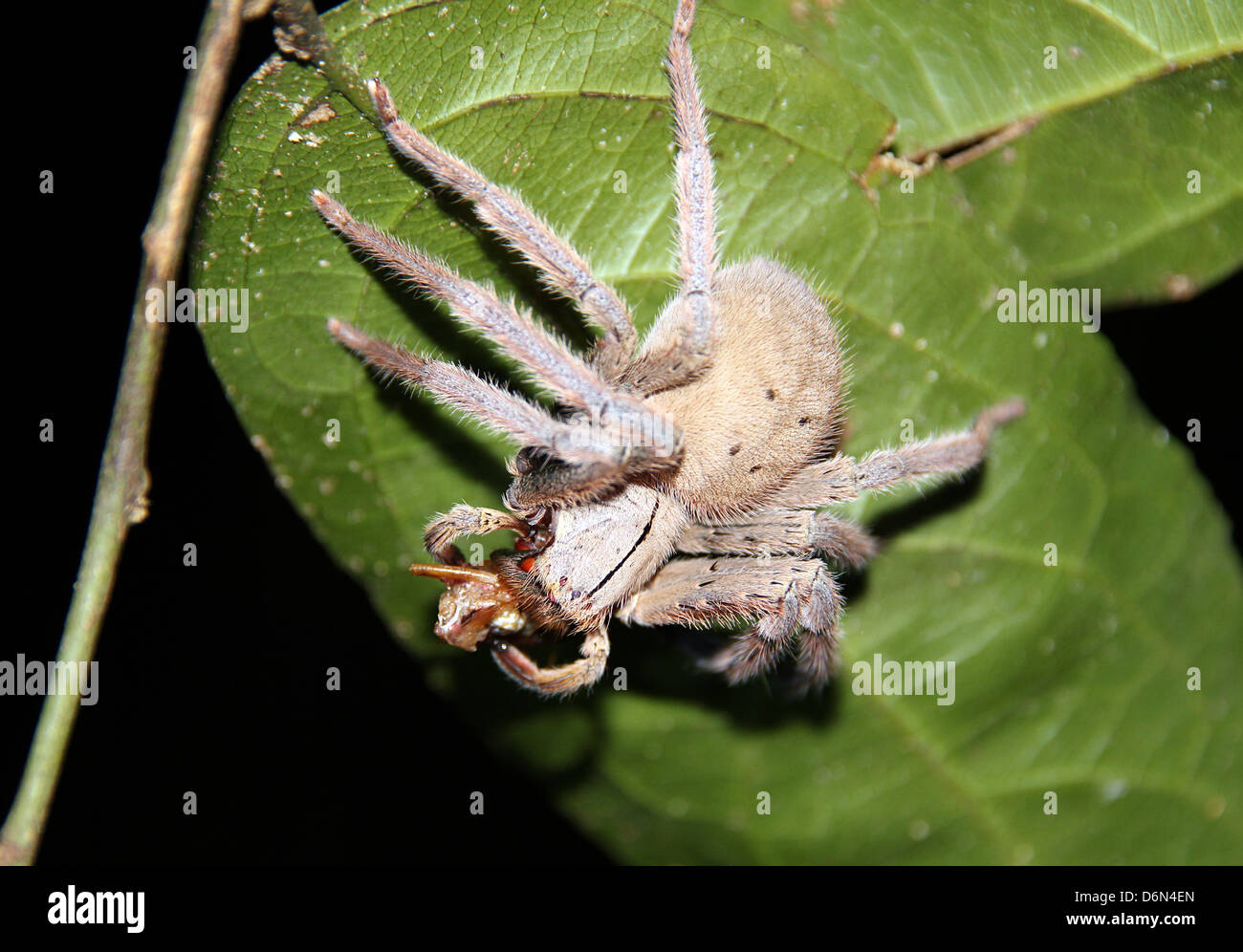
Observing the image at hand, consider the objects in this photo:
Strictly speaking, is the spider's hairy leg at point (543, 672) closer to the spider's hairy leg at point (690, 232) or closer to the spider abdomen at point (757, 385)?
the spider abdomen at point (757, 385)

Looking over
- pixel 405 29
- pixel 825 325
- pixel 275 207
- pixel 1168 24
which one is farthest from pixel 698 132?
pixel 1168 24

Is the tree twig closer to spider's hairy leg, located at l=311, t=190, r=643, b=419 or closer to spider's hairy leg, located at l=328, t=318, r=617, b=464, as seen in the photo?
spider's hairy leg, located at l=311, t=190, r=643, b=419

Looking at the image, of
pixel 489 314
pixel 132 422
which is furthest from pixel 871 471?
pixel 132 422

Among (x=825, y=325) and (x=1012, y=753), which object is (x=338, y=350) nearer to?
(x=825, y=325)

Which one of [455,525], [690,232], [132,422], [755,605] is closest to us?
[132,422]

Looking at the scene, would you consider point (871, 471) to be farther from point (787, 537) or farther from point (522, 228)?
point (522, 228)

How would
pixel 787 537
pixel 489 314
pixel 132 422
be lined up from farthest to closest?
pixel 787 537
pixel 489 314
pixel 132 422

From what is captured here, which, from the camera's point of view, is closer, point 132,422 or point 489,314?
point 132,422

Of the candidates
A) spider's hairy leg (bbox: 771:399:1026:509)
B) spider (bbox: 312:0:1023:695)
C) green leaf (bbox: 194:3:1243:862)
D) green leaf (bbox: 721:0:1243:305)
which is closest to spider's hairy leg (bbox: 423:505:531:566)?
spider (bbox: 312:0:1023:695)
